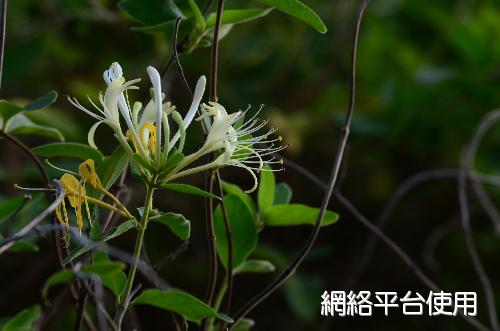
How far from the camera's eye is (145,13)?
2.30ft

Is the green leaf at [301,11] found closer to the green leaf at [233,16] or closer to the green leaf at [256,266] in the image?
the green leaf at [233,16]

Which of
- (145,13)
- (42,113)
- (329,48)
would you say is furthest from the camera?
(329,48)

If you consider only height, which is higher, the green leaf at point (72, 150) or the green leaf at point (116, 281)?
the green leaf at point (72, 150)

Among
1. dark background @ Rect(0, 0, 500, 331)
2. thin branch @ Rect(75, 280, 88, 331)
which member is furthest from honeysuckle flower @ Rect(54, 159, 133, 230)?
dark background @ Rect(0, 0, 500, 331)

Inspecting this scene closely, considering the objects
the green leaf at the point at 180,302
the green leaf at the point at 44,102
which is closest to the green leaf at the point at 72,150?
the green leaf at the point at 44,102

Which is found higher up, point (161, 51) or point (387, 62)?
point (387, 62)

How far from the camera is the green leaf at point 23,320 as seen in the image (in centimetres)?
65

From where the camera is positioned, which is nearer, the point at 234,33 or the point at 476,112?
the point at 476,112

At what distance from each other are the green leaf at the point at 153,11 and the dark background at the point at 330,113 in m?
0.65

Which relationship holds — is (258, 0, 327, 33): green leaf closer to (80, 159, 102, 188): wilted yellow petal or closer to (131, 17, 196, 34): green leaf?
(131, 17, 196, 34): green leaf

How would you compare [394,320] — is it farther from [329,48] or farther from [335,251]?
[329,48]

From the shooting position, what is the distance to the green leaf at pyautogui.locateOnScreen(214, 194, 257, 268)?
707 mm

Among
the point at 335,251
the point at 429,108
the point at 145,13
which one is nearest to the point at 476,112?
the point at 429,108

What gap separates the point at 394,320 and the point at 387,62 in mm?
517
